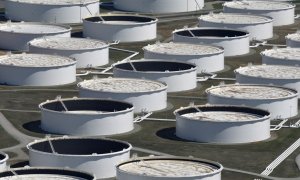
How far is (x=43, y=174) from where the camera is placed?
19412 cm

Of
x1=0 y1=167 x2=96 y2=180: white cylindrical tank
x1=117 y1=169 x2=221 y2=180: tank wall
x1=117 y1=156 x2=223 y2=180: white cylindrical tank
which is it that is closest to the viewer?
x1=0 y1=167 x2=96 y2=180: white cylindrical tank

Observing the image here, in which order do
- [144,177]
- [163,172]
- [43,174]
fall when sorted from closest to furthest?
[144,177] → [43,174] → [163,172]

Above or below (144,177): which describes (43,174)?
above

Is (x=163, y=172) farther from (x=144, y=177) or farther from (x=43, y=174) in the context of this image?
(x=43, y=174)

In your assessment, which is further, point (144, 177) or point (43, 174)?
point (43, 174)

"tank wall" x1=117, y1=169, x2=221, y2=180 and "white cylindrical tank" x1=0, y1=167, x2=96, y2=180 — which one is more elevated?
"white cylindrical tank" x1=0, y1=167, x2=96, y2=180

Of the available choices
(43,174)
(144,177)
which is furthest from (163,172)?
(43,174)

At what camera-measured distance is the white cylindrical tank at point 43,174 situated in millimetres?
192125

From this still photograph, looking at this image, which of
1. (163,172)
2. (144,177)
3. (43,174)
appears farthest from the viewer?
(163,172)

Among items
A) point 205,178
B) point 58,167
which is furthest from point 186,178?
point 58,167

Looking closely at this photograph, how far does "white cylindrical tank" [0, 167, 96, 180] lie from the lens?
630 ft

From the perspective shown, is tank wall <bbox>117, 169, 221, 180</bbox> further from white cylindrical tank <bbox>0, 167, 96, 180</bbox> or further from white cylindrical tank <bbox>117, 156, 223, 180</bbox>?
white cylindrical tank <bbox>0, 167, 96, 180</bbox>

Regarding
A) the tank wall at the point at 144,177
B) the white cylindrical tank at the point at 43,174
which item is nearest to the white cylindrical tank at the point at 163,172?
the tank wall at the point at 144,177

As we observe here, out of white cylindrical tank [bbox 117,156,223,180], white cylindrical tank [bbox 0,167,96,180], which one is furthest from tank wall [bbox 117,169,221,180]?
white cylindrical tank [bbox 0,167,96,180]
